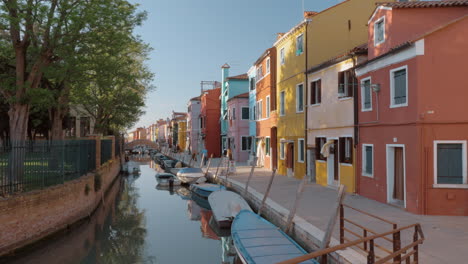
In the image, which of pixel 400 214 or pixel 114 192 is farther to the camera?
pixel 114 192

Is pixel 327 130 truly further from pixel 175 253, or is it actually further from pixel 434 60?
pixel 175 253

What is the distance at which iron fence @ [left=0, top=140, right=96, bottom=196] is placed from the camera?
1052cm

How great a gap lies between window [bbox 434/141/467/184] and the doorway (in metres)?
1.60

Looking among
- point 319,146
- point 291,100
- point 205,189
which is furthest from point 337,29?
point 205,189

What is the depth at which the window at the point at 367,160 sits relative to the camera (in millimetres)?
14383

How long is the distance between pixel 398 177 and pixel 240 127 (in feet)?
81.5

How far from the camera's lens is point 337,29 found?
20.2 metres

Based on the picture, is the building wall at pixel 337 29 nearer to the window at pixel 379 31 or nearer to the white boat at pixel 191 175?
the window at pixel 379 31

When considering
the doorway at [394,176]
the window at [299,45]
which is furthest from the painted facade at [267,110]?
the doorway at [394,176]

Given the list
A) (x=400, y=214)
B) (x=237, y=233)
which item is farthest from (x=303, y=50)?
(x=237, y=233)

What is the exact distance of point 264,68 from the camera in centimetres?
2758

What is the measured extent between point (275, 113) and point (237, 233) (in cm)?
1613

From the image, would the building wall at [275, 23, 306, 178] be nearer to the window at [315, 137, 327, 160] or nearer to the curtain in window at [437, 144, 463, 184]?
the window at [315, 137, 327, 160]

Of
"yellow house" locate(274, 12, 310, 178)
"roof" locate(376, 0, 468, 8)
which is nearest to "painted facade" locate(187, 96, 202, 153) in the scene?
"yellow house" locate(274, 12, 310, 178)
